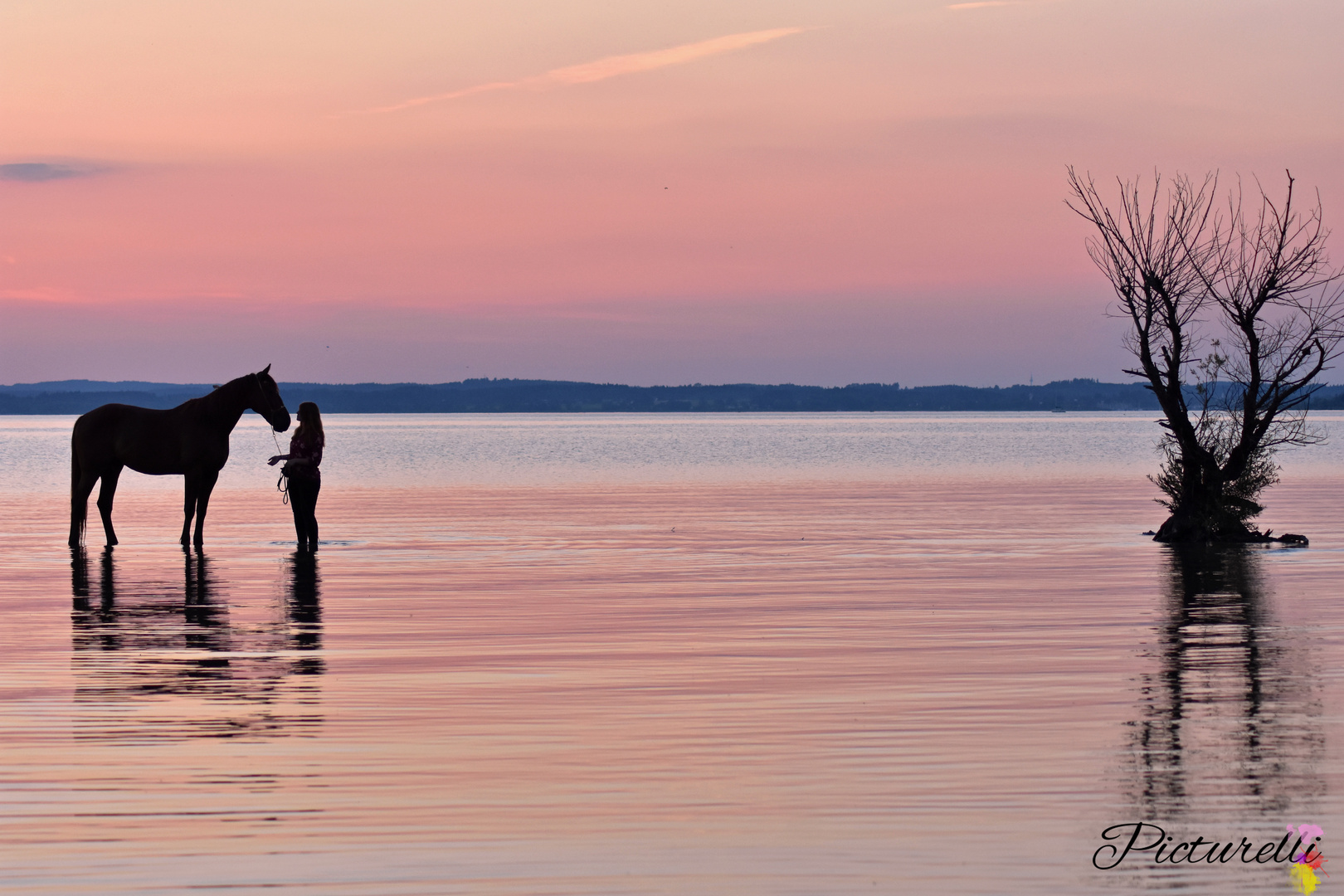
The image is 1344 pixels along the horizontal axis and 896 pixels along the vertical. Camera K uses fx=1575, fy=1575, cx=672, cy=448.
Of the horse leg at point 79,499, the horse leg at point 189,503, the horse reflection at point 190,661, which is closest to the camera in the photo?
the horse reflection at point 190,661

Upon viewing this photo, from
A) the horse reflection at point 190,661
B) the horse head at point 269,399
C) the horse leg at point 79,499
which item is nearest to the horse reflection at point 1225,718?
the horse reflection at point 190,661

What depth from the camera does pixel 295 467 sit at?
19.0 m

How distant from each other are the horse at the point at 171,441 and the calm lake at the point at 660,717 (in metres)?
0.87

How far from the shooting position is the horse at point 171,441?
19.9 m

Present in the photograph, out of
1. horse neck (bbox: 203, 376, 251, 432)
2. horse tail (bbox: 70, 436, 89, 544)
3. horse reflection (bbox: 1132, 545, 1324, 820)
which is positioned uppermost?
horse neck (bbox: 203, 376, 251, 432)

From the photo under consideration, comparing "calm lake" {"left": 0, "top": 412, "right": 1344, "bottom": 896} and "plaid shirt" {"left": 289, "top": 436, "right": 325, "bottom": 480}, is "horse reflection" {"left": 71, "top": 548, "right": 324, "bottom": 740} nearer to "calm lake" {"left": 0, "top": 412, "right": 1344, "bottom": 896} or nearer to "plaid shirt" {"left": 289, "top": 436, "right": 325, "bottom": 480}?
"calm lake" {"left": 0, "top": 412, "right": 1344, "bottom": 896}

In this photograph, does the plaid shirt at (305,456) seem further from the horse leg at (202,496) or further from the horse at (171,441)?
the horse leg at (202,496)

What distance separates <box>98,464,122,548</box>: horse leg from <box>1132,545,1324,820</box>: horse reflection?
13331 mm

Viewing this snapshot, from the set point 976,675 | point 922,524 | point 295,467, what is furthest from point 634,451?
point 976,675

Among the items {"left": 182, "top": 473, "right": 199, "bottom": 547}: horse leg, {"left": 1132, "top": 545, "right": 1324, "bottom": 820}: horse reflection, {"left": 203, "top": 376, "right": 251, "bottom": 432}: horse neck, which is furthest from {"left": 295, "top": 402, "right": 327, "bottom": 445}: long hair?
{"left": 1132, "top": 545, "right": 1324, "bottom": 820}: horse reflection

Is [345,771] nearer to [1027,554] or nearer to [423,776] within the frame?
[423,776]

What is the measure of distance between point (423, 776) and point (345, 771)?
0.38 meters

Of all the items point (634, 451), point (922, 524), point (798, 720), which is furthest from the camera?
point (634, 451)

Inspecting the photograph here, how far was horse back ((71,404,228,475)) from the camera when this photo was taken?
20.0 metres
